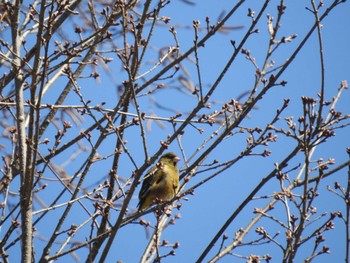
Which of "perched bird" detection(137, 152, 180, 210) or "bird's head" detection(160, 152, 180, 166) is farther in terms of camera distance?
"bird's head" detection(160, 152, 180, 166)

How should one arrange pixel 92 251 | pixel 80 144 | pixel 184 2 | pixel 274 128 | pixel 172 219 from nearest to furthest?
pixel 274 128 → pixel 92 251 → pixel 172 219 → pixel 184 2 → pixel 80 144

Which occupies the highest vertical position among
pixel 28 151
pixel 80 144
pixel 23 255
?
pixel 80 144

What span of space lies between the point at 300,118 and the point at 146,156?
97 centimetres

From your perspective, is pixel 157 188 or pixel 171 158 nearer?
pixel 157 188

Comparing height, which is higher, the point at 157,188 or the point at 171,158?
the point at 171,158

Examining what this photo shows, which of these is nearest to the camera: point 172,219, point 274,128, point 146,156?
point 146,156

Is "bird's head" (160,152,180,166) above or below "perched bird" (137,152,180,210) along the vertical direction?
above

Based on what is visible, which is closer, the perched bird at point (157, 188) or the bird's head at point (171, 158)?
the perched bird at point (157, 188)

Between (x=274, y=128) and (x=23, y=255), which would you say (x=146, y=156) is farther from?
(x=23, y=255)

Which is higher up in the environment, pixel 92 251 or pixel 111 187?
pixel 111 187

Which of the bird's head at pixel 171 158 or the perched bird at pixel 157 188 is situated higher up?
the bird's head at pixel 171 158

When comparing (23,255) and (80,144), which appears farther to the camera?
(80,144)

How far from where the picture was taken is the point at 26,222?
3.16 metres

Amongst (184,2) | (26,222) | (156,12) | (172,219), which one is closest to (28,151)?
(26,222)
